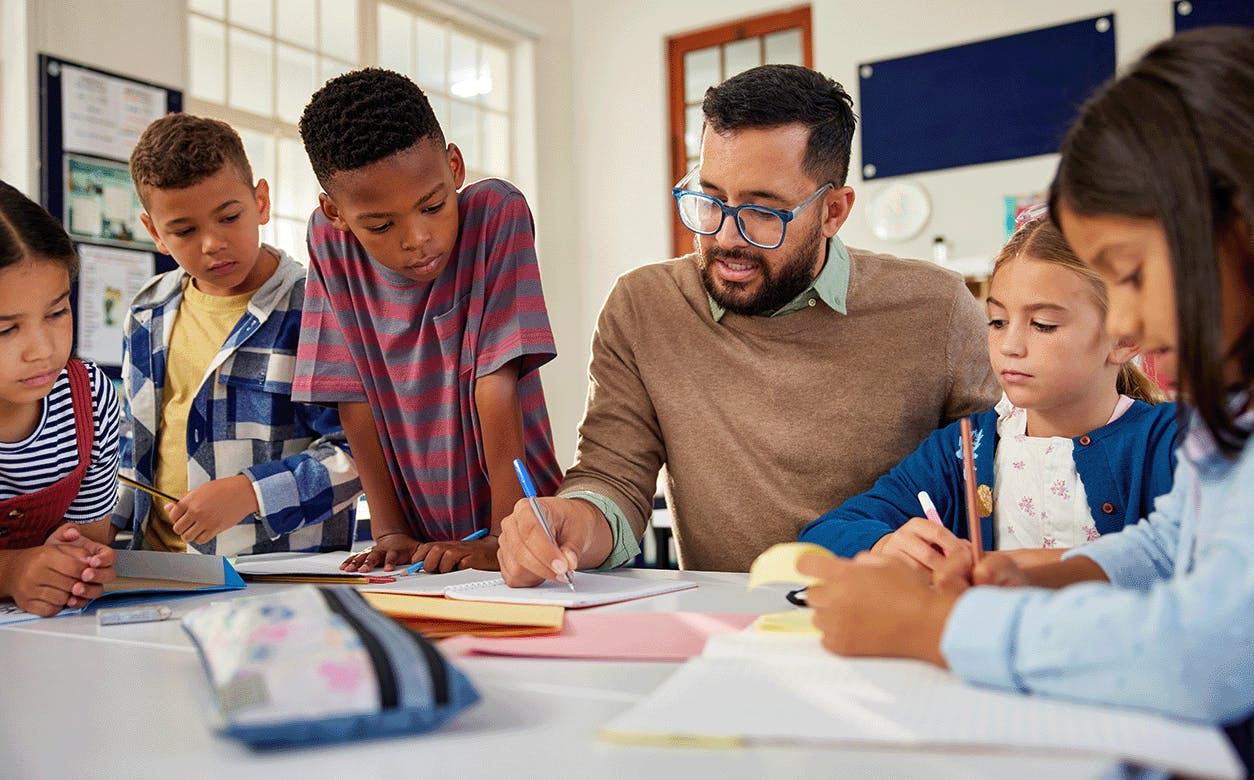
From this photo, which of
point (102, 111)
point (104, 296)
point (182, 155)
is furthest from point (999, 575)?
point (102, 111)

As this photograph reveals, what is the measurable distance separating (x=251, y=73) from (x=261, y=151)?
328mm

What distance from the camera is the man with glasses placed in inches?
59.3

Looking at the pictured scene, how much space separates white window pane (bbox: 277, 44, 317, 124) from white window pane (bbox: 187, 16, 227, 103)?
1.02ft

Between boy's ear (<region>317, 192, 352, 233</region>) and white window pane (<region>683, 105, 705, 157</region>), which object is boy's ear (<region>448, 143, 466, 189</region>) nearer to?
boy's ear (<region>317, 192, 352, 233</region>)

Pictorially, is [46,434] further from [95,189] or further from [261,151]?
[261,151]

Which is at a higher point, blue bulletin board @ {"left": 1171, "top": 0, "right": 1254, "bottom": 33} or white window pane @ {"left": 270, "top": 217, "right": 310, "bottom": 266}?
blue bulletin board @ {"left": 1171, "top": 0, "right": 1254, "bottom": 33}

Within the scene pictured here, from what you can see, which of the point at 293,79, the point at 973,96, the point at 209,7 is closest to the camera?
the point at 209,7

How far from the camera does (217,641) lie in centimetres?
64

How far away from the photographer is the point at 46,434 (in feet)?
4.29

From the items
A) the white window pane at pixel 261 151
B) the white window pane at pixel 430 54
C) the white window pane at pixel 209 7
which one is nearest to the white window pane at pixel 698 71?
the white window pane at pixel 430 54

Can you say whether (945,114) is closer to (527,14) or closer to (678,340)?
(527,14)

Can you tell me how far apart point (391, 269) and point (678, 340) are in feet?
1.48

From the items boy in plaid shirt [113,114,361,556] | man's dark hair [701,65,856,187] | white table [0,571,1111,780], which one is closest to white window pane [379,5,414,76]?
boy in plaid shirt [113,114,361,556]

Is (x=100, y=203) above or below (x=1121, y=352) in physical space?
above
